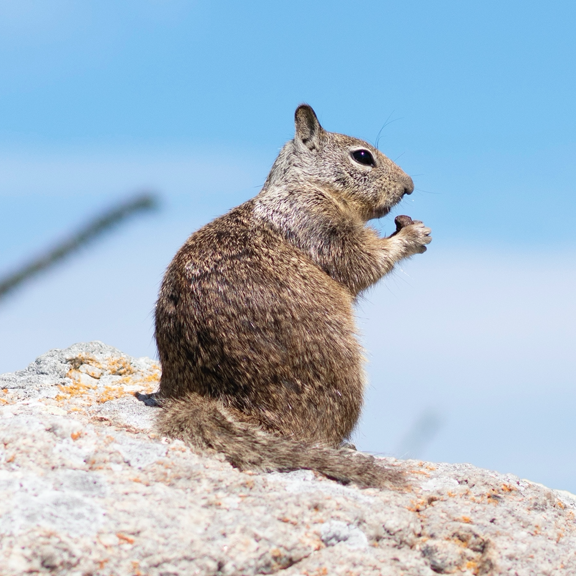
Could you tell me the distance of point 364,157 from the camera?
27.9 feet

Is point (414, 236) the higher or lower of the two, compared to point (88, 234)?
higher

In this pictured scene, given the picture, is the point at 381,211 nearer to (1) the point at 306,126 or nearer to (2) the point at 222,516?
(1) the point at 306,126

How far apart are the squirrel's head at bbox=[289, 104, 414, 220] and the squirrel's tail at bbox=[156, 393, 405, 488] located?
3230 mm

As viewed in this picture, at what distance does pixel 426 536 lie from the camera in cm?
473

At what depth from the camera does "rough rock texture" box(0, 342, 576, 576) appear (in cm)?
386

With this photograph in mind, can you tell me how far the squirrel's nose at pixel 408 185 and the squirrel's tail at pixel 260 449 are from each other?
12.3 feet

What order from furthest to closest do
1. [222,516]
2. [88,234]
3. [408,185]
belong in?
[408,185] < [222,516] < [88,234]

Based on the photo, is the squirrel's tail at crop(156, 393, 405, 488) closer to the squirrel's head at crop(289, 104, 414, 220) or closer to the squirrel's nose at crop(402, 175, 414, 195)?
the squirrel's head at crop(289, 104, 414, 220)

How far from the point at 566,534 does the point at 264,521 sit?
2594 mm

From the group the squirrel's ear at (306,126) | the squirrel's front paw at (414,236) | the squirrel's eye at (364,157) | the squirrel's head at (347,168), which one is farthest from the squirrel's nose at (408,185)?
the squirrel's ear at (306,126)

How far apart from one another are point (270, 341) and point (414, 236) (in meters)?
2.63

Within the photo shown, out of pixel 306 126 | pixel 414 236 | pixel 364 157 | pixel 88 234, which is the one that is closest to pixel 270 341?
pixel 414 236

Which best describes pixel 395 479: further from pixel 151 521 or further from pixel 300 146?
pixel 300 146

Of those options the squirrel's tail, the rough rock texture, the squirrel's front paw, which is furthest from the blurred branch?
the squirrel's front paw
